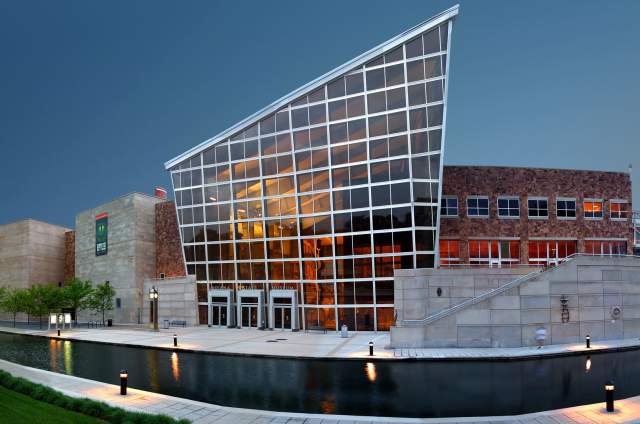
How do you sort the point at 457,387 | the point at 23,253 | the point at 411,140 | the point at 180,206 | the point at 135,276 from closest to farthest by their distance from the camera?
1. the point at 457,387
2. the point at 411,140
3. the point at 180,206
4. the point at 135,276
5. the point at 23,253

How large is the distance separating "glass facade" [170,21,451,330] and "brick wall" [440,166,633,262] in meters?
6.34

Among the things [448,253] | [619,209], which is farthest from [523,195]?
[619,209]

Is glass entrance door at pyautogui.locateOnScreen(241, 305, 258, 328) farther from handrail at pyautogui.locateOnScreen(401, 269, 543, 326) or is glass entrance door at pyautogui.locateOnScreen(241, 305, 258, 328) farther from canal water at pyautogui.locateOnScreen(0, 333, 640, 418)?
handrail at pyautogui.locateOnScreen(401, 269, 543, 326)

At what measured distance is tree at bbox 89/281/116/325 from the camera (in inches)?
2299

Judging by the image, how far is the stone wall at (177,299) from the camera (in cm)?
5267

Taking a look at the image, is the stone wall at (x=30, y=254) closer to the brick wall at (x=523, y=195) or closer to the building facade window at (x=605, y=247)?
the brick wall at (x=523, y=195)

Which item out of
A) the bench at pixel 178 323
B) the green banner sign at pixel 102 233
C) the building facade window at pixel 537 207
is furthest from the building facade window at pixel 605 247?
the green banner sign at pixel 102 233

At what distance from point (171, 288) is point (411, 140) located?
3070 cm

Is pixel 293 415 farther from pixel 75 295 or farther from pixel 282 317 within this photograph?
pixel 75 295

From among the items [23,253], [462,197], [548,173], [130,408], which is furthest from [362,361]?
[23,253]

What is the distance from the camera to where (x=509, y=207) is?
149 feet

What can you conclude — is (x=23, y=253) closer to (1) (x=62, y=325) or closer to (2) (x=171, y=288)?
(1) (x=62, y=325)

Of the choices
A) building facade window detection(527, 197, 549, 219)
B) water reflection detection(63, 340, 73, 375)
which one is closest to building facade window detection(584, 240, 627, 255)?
building facade window detection(527, 197, 549, 219)

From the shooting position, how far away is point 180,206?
54.2 m
